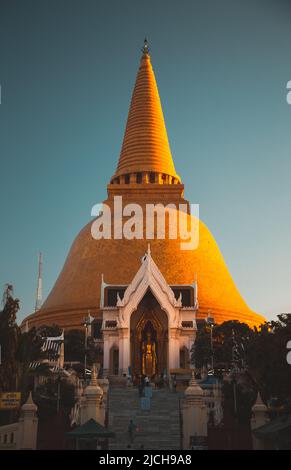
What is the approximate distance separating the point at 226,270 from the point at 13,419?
2854 cm

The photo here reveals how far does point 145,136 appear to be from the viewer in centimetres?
5756

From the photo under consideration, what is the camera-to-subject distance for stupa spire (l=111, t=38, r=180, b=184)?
183ft

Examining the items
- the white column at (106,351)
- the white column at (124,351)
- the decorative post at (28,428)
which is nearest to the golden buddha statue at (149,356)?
the white column at (124,351)

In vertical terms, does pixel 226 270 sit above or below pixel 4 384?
above

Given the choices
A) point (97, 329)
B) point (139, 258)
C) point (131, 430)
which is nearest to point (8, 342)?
point (131, 430)

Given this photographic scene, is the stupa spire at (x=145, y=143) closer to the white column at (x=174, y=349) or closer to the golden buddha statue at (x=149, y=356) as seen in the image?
the golden buddha statue at (x=149, y=356)

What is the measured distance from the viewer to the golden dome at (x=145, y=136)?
56219mm

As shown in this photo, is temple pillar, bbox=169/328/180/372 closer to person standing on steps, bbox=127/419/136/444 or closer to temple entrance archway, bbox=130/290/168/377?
temple entrance archway, bbox=130/290/168/377

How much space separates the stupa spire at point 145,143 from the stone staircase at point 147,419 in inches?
1088

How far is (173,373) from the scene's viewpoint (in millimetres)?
35844

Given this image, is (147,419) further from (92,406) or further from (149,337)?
(149,337)

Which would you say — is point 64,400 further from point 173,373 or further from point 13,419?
point 173,373
